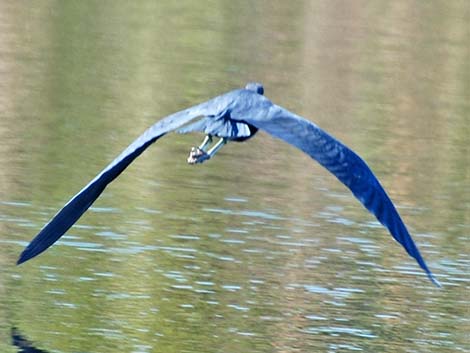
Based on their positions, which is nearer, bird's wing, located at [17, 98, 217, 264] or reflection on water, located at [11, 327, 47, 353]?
bird's wing, located at [17, 98, 217, 264]

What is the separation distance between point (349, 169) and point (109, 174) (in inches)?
54.3

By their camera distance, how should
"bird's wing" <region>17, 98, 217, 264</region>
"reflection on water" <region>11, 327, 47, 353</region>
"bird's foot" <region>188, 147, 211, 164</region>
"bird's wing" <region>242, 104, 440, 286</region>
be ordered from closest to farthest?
"bird's wing" <region>242, 104, 440, 286</region> < "bird's wing" <region>17, 98, 217, 264</region> < "bird's foot" <region>188, 147, 211, 164</region> < "reflection on water" <region>11, 327, 47, 353</region>

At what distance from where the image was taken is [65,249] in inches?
503

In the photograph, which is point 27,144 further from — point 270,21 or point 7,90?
point 270,21

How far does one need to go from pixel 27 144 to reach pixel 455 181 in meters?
4.79

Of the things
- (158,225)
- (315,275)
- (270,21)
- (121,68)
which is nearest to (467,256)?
(315,275)

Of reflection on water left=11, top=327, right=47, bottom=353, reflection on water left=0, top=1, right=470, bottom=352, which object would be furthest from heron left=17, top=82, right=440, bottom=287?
reflection on water left=0, top=1, right=470, bottom=352

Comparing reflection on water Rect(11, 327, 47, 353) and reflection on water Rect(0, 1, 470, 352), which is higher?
reflection on water Rect(0, 1, 470, 352)

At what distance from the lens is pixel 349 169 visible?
27.0 ft

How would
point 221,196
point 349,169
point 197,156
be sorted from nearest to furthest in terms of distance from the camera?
point 349,169
point 197,156
point 221,196

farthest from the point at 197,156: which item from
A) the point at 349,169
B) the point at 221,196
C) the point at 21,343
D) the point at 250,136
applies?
the point at 221,196

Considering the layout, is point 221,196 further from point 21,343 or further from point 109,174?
point 109,174

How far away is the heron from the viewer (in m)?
8.22

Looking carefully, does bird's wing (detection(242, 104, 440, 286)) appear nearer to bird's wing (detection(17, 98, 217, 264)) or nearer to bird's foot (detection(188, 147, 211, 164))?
bird's wing (detection(17, 98, 217, 264))
